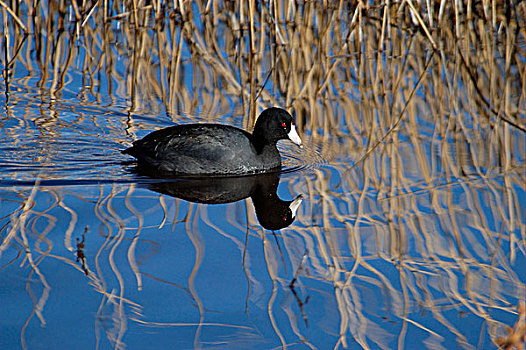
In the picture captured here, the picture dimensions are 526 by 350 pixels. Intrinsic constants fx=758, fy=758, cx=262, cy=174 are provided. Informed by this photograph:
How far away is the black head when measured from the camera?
19.0 ft

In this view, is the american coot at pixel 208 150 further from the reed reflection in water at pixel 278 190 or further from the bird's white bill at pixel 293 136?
the reed reflection in water at pixel 278 190

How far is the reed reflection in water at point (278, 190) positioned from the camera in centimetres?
350

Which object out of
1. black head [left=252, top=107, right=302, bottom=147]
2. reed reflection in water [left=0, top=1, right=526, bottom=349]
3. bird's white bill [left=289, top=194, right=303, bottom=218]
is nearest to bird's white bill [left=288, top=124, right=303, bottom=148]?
black head [left=252, top=107, right=302, bottom=147]

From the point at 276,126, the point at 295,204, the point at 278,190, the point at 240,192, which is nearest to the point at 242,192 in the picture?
the point at 240,192

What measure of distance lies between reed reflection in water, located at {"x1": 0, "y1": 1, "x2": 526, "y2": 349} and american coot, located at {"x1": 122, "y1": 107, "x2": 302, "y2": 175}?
0.72ft

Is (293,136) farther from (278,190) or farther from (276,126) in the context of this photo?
(278,190)

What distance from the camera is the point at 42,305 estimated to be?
3.48 m

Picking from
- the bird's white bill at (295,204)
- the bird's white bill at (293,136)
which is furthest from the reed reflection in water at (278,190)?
the bird's white bill at (293,136)

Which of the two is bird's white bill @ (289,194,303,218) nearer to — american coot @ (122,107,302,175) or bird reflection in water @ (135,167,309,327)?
bird reflection in water @ (135,167,309,327)

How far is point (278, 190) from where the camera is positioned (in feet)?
17.6

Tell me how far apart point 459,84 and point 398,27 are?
194 centimetres

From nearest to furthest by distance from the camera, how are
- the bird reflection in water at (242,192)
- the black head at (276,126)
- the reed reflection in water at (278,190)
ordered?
the reed reflection in water at (278,190) < the bird reflection in water at (242,192) < the black head at (276,126)

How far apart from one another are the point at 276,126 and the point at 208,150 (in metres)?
0.58

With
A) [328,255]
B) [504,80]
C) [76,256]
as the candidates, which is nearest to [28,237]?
[76,256]
